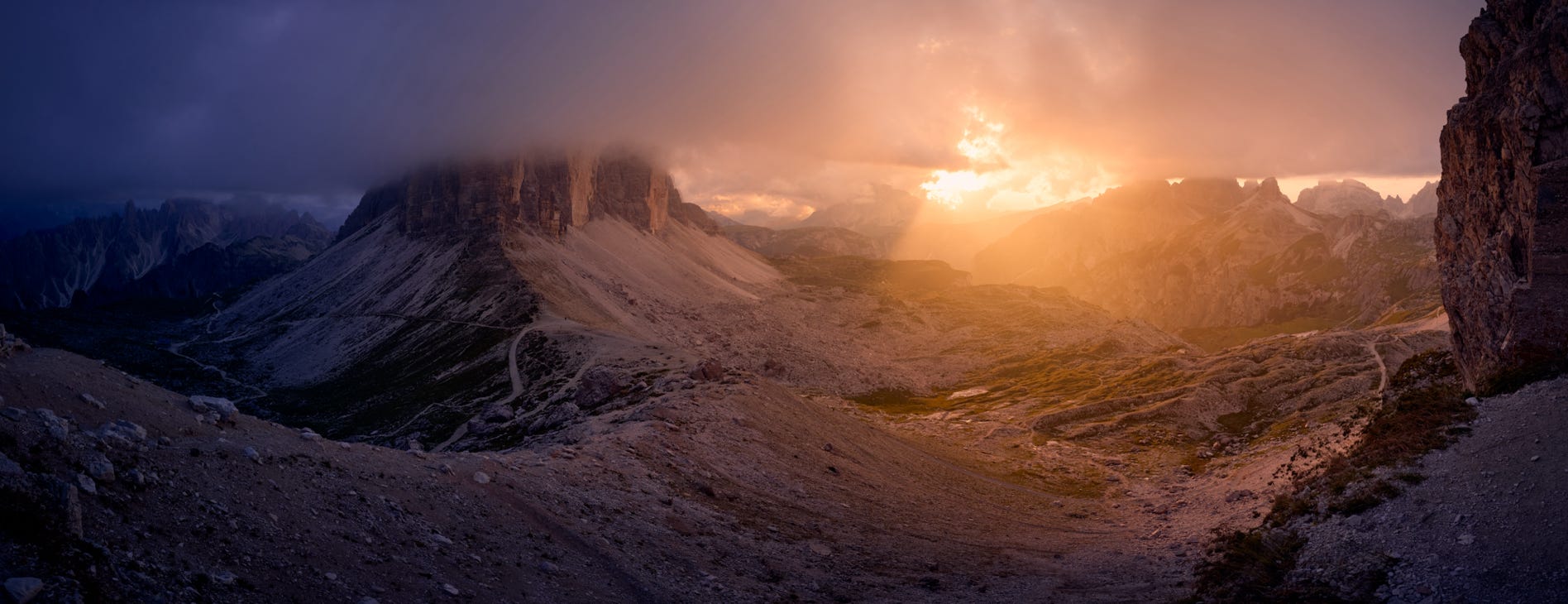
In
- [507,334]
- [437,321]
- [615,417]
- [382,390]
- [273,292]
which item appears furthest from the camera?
[273,292]

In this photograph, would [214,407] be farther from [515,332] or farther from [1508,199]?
[515,332]

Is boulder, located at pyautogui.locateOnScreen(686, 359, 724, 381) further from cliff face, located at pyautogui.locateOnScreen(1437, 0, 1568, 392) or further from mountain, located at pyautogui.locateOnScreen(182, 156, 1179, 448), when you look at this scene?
cliff face, located at pyautogui.locateOnScreen(1437, 0, 1568, 392)

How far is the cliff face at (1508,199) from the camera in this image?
34438 mm

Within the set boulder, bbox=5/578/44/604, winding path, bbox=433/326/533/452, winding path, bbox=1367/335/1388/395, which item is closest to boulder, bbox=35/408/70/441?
boulder, bbox=5/578/44/604

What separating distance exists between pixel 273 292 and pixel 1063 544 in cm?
19677

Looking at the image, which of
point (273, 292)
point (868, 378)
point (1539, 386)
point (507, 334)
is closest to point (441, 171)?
point (273, 292)

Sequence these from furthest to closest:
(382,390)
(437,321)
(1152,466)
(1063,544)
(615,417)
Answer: (437,321) → (382,390) → (1152,466) → (615,417) → (1063,544)

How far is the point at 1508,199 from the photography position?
38.6 metres

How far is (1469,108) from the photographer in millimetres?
42812

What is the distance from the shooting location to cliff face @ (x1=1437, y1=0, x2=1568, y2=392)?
113ft

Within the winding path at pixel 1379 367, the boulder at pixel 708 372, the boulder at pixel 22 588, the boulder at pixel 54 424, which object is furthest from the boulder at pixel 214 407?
the winding path at pixel 1379 367

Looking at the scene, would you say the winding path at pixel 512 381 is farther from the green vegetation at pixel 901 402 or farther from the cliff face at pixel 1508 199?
the cliff face at pixel 1508 199

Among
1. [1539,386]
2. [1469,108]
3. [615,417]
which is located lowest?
[615,417]

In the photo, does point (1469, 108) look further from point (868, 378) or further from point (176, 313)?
point (176, 313)
